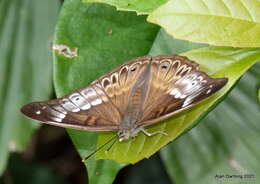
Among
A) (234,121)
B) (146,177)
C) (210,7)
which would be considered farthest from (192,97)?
(146,177)

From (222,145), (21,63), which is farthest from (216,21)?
(21,63)

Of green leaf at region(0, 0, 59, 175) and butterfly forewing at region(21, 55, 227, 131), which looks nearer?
butterfly forewing at region(21, 55, 227, 131)

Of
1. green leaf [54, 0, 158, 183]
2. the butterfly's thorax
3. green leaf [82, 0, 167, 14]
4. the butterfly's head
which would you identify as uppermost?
green leaf [82, 0, 167, 14]

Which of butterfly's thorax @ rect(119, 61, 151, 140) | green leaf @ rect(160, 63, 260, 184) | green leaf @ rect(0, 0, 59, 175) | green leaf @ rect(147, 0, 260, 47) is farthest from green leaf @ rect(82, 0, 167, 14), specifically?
green leaf @ rect(0, 0, 59, 175)

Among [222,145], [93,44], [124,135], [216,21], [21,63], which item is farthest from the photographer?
[21,63]

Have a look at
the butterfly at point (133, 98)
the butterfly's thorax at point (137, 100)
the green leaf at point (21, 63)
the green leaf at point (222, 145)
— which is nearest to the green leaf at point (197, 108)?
the butterfly at point (133, 98)

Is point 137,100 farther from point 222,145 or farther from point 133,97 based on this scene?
point 222,145

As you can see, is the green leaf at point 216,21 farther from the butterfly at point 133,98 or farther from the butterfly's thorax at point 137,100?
the butterfly's thorax at point 137,100

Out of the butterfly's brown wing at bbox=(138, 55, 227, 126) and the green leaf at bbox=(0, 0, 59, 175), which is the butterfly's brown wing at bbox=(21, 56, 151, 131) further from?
the green leaf at bbox=(0, 0, 59, 175)
